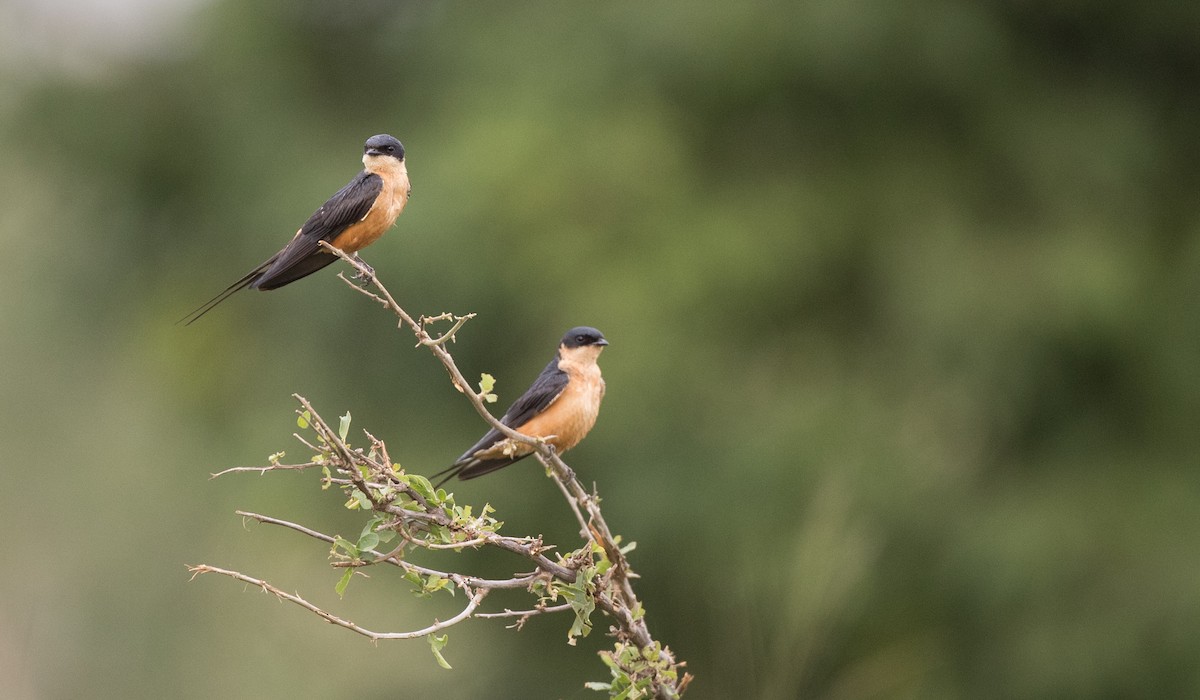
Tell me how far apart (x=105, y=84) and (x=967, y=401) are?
790 centimetres

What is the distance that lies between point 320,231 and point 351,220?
0.08 meters

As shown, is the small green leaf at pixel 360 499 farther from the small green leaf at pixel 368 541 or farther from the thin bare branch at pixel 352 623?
the thin bare branch at pixel 352 623

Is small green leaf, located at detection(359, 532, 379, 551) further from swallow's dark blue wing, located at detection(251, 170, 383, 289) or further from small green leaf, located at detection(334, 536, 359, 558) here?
swallow's dark blue wing, located at detection(251, 170, 383, 289)

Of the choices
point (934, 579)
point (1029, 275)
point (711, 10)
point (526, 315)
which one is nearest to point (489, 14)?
point (711, 10)

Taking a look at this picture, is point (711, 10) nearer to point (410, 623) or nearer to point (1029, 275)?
point (1029, 275)

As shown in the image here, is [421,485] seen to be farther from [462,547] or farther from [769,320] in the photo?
[769,320]

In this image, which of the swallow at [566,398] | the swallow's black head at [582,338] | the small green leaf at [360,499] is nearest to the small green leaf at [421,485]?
the small green leaf at [360,499]

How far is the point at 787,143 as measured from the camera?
9.52 m

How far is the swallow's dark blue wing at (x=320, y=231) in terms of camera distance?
2.62 m

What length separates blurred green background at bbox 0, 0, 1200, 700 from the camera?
8320mm

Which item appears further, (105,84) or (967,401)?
(105,84)

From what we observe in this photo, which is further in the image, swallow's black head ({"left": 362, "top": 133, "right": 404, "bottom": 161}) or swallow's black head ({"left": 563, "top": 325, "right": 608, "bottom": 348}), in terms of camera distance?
swallow's black head ({"left": 563, "top": 325, "right": 608, "bottom": 348})

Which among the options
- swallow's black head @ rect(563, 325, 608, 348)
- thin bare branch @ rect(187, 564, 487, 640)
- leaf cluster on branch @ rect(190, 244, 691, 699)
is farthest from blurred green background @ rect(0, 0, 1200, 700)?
thin bare branch @ rect(187, 564, 487, 640)

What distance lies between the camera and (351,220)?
278cm
